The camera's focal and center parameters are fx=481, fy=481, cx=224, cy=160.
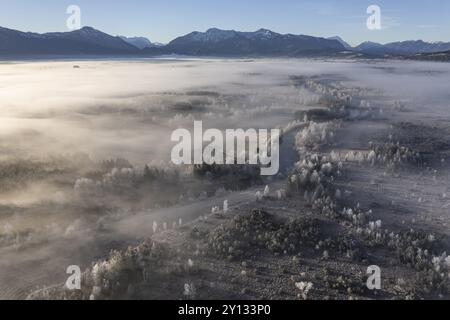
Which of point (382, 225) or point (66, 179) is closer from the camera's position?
point (382, 225)

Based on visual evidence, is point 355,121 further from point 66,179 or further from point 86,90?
point 86,90

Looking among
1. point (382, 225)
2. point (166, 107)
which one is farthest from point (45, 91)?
point (382, 225)

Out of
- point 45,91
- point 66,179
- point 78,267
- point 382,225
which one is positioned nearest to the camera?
point 78,267
